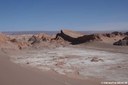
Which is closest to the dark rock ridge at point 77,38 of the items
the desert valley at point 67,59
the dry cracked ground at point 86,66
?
the desert valley at point 67,59

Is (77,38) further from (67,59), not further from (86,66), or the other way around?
(86,66)

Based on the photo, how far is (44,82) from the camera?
791 centimetres

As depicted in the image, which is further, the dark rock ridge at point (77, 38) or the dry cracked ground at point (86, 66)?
the dark rock ridge at point (77, 38)

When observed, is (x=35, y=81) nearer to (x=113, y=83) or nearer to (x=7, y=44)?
(x=113, y=83)

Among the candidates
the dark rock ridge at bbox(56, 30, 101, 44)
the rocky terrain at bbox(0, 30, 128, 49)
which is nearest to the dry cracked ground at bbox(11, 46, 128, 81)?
the rocky terrain at bbox(0, 30, 128, 49)

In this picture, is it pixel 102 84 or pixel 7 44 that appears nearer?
pixel 102 84

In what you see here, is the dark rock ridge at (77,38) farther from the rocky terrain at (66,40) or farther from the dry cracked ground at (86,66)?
the dry cracked ground at (86,66)

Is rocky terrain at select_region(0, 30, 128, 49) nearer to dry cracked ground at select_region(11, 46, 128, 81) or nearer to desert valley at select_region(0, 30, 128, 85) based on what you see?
desert valley at select_region(0, 30, 128, 85)

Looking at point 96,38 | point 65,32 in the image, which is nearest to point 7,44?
point 96,38

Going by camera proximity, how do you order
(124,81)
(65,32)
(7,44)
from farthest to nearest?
(65,32), (7,44), (124,81)

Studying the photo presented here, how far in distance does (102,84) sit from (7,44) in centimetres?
2202

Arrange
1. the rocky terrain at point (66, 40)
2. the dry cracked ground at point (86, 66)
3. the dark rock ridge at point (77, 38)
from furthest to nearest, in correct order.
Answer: the dark rock ridge at point (77, 38) < the rocky terrain at point (66, 40) < the dry cracked ground at point (86, 66)

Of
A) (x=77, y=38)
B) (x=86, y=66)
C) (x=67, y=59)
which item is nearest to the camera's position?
(x=86, y=66)

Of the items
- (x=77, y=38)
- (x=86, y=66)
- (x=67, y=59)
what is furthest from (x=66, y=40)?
(x=86, y=66)
